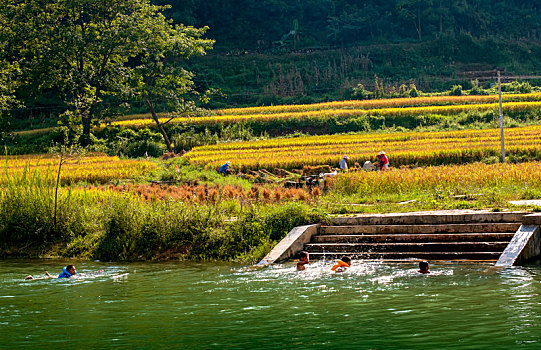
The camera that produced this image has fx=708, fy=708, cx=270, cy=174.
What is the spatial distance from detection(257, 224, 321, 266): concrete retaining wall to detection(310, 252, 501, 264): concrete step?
477 millimetres

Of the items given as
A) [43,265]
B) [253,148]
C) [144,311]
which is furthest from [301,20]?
[144,311]

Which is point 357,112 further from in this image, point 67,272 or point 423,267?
point 423,267

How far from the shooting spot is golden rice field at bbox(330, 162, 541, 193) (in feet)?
76.4

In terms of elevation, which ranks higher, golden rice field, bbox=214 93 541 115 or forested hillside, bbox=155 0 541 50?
forested hillside, bbox=155 0 541 50

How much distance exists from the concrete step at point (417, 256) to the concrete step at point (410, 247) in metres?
0.24

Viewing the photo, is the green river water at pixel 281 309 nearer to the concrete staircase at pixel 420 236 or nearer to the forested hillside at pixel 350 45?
the concrete staircase at pixel 420 236

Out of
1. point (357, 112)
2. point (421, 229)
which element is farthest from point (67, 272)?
point (357, 112)

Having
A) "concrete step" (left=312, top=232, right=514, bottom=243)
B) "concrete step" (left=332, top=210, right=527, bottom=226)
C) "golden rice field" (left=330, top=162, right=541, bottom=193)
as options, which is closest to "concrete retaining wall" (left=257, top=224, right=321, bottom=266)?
"concrete step" (left=312, top=232, right=514, bottom=243)

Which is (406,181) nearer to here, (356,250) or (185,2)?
(356,250)

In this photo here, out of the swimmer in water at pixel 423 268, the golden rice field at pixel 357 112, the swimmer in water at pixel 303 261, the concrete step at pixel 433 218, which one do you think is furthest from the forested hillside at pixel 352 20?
the swimmer in water at pixel 423 268

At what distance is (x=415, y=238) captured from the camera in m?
17.7

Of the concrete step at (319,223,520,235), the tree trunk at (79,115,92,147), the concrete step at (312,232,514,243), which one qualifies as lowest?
the concrete step at (312,232,514,243)

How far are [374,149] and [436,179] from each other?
14535mm

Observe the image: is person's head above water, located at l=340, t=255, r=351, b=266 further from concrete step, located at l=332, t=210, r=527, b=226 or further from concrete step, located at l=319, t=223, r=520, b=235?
concrete step, located at l=332, t=210, r=527, b=226
